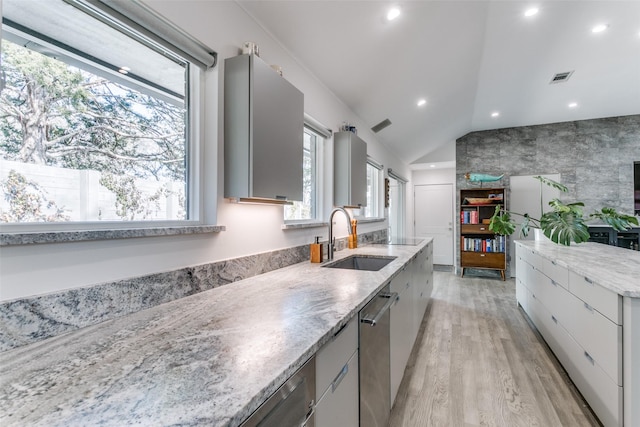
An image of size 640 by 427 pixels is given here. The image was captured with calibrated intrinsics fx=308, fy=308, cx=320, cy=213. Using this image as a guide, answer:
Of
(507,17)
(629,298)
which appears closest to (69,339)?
(629,298)

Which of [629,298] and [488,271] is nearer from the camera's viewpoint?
[629,298]

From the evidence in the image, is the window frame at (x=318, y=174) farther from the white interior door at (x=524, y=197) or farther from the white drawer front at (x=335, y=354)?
the white interior door at (x=524, y=197)

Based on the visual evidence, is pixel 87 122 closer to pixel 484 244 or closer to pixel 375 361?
pixel 375 361

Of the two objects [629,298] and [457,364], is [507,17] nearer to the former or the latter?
[629,298]

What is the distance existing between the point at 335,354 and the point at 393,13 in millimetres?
2203

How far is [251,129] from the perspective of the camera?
149 cm

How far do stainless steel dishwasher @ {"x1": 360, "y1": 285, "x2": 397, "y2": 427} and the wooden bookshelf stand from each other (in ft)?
15.9

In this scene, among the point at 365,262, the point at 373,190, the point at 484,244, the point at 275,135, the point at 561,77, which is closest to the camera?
the point at 275,135

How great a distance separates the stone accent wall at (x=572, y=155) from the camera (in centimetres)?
523

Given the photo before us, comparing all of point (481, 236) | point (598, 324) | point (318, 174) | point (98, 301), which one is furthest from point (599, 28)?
point (98, 301)

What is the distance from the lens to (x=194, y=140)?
4.81ft

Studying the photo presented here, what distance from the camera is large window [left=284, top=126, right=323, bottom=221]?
8.54 feet

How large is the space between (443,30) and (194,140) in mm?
2280

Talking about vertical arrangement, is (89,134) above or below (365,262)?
above
